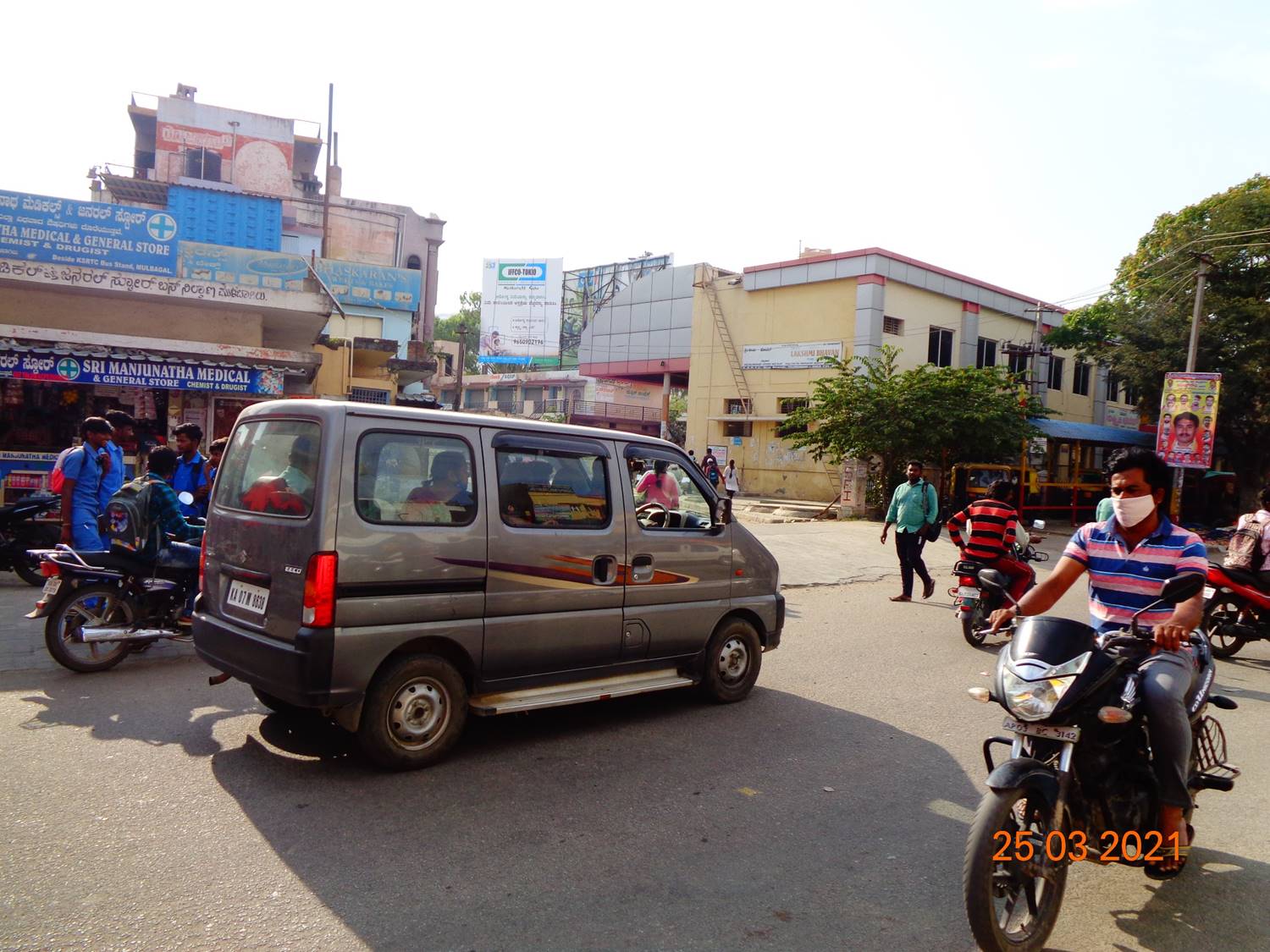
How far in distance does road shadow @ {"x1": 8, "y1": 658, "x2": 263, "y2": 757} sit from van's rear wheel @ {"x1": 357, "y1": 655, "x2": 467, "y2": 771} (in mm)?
1061

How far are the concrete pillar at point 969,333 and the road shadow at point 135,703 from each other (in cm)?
2988

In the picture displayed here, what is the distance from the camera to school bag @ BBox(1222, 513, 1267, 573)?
8.25m

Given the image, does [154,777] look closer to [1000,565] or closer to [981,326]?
[1000,565]

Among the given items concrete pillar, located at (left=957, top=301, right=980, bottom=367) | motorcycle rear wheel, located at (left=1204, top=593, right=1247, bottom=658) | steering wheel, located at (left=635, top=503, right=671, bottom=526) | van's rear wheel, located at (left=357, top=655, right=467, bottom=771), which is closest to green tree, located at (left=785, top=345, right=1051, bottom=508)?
concrete pillar, located at (left=957, top=301, right=980, bottom=367)

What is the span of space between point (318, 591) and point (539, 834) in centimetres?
153

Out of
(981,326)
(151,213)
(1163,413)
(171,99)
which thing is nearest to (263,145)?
(171,99)

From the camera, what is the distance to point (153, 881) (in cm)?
330

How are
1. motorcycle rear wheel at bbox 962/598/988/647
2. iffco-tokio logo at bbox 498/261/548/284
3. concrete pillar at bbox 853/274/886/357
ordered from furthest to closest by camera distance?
iffco-tokio logo at bbox 498/261/548/284
concrete pillar at bbox 853/274/886/357
motorcycle rear wheel at bbox 962/598/988/647

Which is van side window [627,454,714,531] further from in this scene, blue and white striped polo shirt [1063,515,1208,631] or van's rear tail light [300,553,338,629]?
blue and white striped polo shirt [1063,515,1208,631]

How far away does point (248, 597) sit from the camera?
15.1 ft

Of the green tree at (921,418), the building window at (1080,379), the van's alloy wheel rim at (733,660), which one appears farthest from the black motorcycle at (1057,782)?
the building window at (1080,379)

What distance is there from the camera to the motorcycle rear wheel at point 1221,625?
340 inches

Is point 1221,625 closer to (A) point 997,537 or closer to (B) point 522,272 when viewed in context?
(A) point 997,537

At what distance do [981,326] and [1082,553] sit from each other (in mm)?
31490
